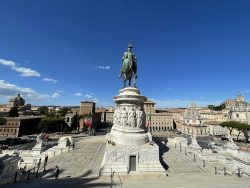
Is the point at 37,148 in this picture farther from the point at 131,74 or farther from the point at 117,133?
the point at 131,74

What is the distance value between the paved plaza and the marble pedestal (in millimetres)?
760

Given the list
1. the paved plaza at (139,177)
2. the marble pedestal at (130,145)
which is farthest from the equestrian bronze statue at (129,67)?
the paved plaza at (139,177)

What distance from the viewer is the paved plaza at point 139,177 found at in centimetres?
1094

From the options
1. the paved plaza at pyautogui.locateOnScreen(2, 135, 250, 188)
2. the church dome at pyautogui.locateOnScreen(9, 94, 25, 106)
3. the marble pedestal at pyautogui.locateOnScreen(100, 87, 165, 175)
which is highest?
the church dome at pyautogui.locateOnScreen(9, 94, 25, 106)

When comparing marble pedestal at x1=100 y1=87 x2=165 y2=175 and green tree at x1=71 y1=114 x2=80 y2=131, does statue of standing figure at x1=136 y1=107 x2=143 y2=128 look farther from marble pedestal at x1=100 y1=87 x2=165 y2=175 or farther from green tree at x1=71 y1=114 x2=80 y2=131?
green tree at x1=71 y1=114 x2=80 y2=131

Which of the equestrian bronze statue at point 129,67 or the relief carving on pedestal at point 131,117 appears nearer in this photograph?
the relief carving on pedestal at point 131,117

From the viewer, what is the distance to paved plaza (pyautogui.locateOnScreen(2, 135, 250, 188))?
10938 mm

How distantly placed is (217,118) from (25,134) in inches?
3706

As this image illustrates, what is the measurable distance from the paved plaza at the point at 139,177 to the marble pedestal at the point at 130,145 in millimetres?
760

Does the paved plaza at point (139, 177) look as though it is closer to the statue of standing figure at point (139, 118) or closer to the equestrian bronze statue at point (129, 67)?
the statue of standing figure at point (139, 118)

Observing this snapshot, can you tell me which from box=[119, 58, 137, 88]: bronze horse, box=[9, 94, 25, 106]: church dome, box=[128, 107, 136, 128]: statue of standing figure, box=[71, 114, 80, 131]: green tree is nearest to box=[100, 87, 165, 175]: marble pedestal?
box=[128, 107, 136, 128]: statue of standing figure

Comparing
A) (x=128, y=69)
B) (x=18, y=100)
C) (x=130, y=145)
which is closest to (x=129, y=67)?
(x=128, y=69)

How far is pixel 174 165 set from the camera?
15547 mm

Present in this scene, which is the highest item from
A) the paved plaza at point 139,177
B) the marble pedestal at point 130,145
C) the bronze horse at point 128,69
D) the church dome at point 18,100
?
the church dome at point 18,100
